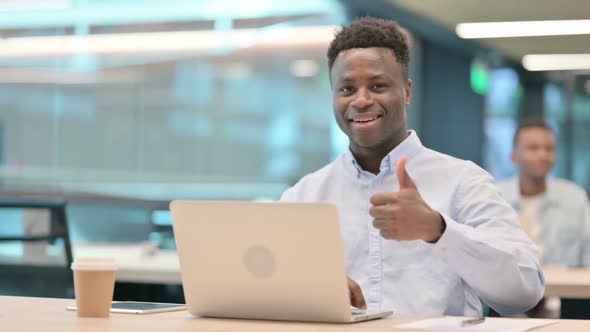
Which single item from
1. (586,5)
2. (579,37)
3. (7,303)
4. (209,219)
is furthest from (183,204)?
(579,37)

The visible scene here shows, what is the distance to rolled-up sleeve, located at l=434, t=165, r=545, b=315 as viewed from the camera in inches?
82.7

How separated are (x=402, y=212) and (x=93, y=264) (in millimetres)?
623

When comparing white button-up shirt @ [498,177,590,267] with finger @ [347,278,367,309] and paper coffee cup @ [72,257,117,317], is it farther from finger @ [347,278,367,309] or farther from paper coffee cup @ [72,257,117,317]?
paper coffee cup @ [72,257,117,317]

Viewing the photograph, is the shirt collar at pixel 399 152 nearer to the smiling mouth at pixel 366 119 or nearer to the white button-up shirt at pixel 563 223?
the smiling mouth at pixel 366 119

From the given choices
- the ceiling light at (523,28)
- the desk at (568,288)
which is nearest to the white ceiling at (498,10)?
the ceiling light at (523,28)

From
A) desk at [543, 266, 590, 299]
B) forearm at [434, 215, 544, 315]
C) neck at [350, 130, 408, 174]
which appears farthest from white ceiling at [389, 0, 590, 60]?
forearm at [434, 215, 544, 315]

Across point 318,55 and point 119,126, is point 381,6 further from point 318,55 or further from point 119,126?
point 119,126

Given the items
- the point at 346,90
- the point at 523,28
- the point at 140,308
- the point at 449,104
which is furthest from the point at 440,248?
the point at 449,104

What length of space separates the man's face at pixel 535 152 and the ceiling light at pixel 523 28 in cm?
467

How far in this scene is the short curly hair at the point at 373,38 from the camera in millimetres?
2432

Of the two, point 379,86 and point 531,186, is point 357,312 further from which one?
point 531,186

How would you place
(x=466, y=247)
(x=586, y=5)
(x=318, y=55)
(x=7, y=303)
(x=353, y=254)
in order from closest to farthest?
Result: (x=466, y=247), (x=7, y=303), (x=353, y=254), (x=318, y=55), (x=586, y=5)

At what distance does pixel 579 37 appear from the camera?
32.6 ft

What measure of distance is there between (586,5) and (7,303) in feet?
25.1
